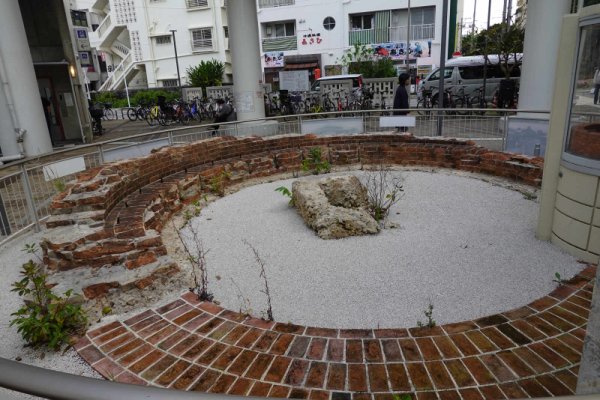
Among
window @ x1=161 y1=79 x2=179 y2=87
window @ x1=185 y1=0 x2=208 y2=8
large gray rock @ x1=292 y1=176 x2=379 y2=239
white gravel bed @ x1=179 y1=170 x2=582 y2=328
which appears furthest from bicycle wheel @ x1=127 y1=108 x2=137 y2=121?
large gray rock @ x1=292 y1=176 x2=379 y2=239

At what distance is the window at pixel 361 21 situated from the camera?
30.8 meters

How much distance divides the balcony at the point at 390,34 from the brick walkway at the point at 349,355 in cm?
2992

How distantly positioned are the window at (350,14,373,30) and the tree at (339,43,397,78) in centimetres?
162

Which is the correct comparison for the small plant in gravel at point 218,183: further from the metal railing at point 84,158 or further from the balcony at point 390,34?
the balcony at point 390,34

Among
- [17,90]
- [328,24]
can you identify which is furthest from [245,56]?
[328,24]

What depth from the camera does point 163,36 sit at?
3406 centimetres

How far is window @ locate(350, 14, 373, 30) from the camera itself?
30797mm

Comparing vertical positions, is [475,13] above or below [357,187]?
above

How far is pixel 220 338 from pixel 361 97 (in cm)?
1591

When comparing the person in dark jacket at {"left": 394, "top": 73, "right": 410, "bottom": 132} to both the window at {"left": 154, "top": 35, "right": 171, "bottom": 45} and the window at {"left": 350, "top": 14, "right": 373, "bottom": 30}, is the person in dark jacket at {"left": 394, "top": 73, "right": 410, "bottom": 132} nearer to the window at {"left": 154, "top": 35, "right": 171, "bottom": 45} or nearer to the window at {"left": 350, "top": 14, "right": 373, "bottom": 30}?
the window at {"left": 350, "top": 14, "right": 373, "bottom": 30}

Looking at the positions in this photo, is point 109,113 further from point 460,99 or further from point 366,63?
point 460,99

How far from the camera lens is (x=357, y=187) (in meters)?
5.44

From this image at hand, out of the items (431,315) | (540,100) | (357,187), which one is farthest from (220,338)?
(540,100)

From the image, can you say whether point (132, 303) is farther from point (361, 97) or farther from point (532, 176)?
point (361, 97)
